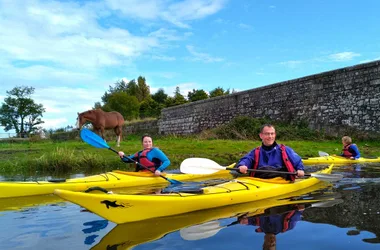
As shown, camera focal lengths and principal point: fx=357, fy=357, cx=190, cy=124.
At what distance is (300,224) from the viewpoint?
12.8ft

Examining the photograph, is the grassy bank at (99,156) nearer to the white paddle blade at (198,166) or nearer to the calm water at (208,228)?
the white paddle blade at (198,166)

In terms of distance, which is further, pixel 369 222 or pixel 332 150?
pixel 332 150

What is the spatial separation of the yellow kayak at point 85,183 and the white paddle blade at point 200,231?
119 inches

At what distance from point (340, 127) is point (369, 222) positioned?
11710 millimetres

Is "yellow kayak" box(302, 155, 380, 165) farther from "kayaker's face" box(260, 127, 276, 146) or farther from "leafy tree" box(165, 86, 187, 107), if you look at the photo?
"leafy tree" box(165, 86, 187, 107)

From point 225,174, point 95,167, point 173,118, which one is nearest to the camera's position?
point 225,174

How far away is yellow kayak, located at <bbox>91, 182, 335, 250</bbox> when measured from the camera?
3.46 meters

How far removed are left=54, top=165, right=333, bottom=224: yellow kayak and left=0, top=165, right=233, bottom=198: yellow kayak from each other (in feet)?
7.53

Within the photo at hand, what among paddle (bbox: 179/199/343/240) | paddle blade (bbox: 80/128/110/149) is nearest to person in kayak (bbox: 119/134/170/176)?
paddle blade (bbox: 80/128/110/149)

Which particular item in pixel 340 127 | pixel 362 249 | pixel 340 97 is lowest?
pixel 362 249

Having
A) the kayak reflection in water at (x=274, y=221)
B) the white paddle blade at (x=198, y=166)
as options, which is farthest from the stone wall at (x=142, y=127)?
the kayak reflection in water at (x=274, y=221)

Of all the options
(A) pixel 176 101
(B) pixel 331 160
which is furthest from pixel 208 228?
(A) pixel 176 101

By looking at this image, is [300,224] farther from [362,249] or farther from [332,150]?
[332,150]

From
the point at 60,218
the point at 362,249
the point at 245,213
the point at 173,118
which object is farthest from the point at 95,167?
the point at 173,118
